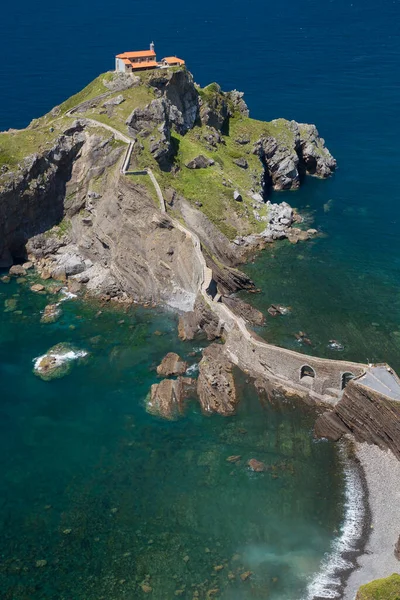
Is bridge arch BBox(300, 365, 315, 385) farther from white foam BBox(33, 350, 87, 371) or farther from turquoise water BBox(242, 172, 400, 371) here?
white foam BBox(33, 350, 87, 371)

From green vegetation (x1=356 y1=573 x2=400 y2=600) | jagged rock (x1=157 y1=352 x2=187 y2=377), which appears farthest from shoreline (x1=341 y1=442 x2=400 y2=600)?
jagged rock (x1=157 y1=352 x2=187 y2=377)

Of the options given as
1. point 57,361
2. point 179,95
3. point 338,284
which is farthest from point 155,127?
point 57,361

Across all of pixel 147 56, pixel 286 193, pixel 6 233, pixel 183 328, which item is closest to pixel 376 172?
pixel 286 193

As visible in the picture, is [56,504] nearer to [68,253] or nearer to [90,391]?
[90,391]

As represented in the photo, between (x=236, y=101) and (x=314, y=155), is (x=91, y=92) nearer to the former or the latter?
(x=236, y=101)

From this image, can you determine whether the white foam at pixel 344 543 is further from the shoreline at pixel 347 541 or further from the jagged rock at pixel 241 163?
the jagged rock at pixel 241 163

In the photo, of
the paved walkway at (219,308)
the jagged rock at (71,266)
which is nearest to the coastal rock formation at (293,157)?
the paved walkway at (219,308)
